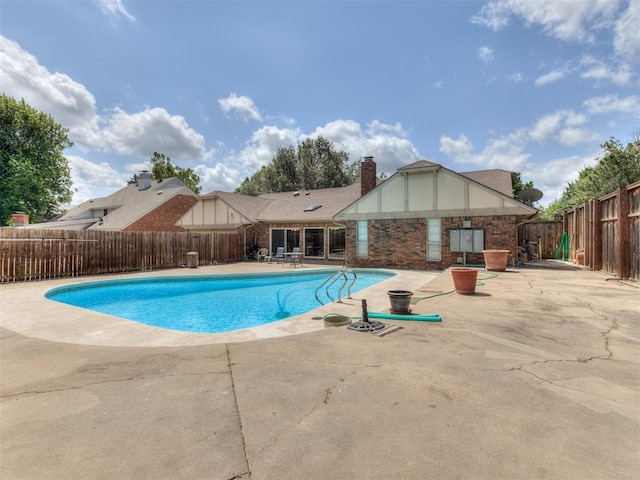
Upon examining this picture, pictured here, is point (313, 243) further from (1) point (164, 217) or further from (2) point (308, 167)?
(2) point (308, 167)

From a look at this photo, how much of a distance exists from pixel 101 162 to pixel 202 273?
24.4m

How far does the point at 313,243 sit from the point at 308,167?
17623 millimetres

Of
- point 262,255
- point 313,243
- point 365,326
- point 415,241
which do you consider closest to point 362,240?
point 415,241

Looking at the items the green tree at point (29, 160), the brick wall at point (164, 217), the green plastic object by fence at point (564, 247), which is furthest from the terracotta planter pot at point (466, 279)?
the green tree at point (29, 160)

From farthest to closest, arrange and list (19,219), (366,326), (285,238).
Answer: (19,219) → (285,238) → (366,326)

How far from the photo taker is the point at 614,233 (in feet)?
32.2

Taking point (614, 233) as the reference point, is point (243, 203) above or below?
above

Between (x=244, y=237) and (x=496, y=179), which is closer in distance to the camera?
(x=496, y=179)

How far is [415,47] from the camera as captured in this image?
39.5 ft

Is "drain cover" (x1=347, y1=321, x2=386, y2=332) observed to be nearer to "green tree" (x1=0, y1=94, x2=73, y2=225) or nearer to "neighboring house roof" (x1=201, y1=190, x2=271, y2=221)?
"neighboring house roof" (x1=201, y1=190, x2=271, y2=221)

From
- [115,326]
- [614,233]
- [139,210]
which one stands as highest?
[139,210]

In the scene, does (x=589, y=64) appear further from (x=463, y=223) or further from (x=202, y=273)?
(x=202, y=273)

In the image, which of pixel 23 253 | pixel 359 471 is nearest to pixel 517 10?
pixel 359 471

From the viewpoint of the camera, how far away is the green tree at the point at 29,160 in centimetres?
2683
